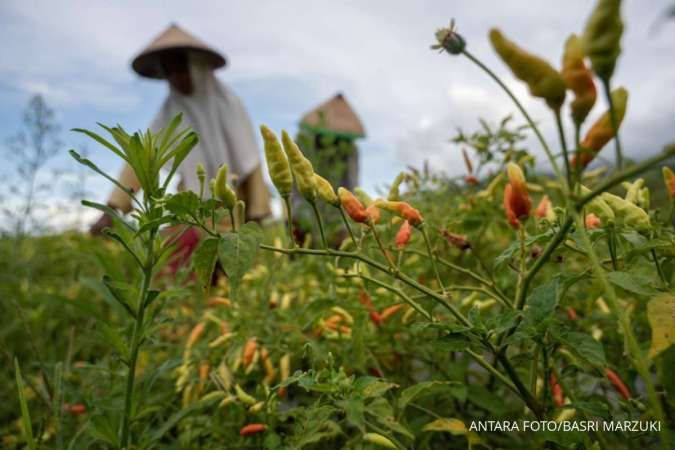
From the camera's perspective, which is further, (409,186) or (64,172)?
(64,172)

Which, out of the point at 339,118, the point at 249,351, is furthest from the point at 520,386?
the point at 339,118

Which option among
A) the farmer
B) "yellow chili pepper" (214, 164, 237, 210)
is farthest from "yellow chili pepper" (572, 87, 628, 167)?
the farmer

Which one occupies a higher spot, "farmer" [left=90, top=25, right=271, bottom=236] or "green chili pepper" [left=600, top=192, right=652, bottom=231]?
"farmer" [left=90, top=25, right=271, bottom=236]

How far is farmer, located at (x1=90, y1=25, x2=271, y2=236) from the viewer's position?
3244 mm

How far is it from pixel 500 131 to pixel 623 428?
0.96m

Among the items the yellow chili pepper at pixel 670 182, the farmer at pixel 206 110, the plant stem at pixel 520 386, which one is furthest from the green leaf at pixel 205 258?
the farmer at pixel 206 110

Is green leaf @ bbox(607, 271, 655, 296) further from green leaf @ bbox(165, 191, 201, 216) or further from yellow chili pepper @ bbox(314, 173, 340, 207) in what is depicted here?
green leaf @ bbox(165, 191, 201, 216)

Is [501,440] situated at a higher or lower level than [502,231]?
lower

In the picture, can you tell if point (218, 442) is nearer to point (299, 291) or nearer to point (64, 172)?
point (299, 291)

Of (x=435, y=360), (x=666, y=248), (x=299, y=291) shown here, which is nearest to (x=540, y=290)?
(x=666, y=248)

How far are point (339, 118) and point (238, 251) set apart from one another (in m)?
3.76

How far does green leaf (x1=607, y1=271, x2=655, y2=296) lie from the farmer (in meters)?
2.94

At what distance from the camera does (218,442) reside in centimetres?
90

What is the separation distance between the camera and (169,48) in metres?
3.23
